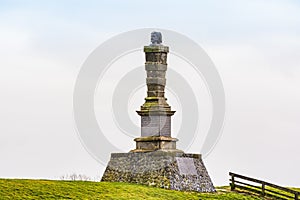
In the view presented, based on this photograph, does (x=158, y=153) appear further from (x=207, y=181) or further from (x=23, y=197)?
(x=23, y=197)

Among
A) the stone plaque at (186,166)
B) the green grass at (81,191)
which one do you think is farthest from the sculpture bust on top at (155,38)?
the green grass at (81,191)

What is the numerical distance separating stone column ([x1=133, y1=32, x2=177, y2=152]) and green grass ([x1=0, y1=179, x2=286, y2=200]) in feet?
11.5

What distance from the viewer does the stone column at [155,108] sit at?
49.2 meters

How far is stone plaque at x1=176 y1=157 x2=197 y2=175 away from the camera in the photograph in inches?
1902

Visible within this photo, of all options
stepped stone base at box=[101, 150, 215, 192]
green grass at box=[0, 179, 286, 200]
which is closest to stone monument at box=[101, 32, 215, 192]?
stepped stone base at box=[101, 150, 215, 192]

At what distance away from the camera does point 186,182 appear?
48.3 meters

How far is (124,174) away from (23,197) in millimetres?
10843

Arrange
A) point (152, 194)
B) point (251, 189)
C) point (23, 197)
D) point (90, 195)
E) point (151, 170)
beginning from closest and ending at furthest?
point (23, 197) → point (90, 195) → point (152, 194) → point (151, 170) → point (251, 189)

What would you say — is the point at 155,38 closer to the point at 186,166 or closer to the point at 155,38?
the point at 155,38

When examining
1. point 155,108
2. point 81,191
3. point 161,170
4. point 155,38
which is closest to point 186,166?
point 161,170

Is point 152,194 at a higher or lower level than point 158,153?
lower

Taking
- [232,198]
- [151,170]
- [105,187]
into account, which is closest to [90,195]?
[105,187]

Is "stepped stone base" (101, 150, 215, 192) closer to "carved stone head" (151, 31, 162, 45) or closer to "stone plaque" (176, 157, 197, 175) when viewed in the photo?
"stone plaque" (176, 157, 197, 175)

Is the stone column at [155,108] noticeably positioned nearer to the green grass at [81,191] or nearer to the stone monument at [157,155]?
the stone monument at [157,155]
